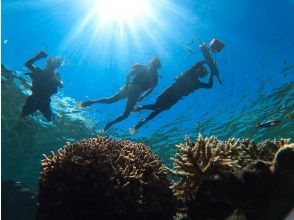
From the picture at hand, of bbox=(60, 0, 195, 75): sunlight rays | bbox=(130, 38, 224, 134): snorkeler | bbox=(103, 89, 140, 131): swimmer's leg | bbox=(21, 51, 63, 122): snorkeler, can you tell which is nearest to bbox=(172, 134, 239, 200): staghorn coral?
bbox=(130, 38, 224, 134): snorkeler

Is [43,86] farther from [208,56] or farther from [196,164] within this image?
[196,164]

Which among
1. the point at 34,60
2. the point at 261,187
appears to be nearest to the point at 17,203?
the point at 34,60

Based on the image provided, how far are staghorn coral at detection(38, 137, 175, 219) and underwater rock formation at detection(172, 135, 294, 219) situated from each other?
39 centimetres

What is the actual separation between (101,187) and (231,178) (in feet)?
6.07

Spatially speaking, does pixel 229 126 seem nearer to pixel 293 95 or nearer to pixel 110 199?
pixel 293 95

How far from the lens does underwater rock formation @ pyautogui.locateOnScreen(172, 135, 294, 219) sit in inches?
167

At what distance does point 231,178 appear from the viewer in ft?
15.3

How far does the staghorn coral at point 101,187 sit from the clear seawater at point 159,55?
376 inches

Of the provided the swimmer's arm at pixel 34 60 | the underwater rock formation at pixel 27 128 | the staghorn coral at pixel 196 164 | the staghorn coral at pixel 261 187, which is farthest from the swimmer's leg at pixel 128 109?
the staghorn coral at pixel 261 187

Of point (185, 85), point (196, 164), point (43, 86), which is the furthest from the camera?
point (43, 86)

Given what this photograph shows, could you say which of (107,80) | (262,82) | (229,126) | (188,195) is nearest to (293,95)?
(262,82)

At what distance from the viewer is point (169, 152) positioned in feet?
94.2

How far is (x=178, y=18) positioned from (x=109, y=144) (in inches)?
398

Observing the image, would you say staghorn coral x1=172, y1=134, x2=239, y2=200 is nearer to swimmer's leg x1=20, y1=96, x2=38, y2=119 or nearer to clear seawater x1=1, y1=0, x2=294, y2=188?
clear seawater x1=1, y1=0, x2=294, y2=188
